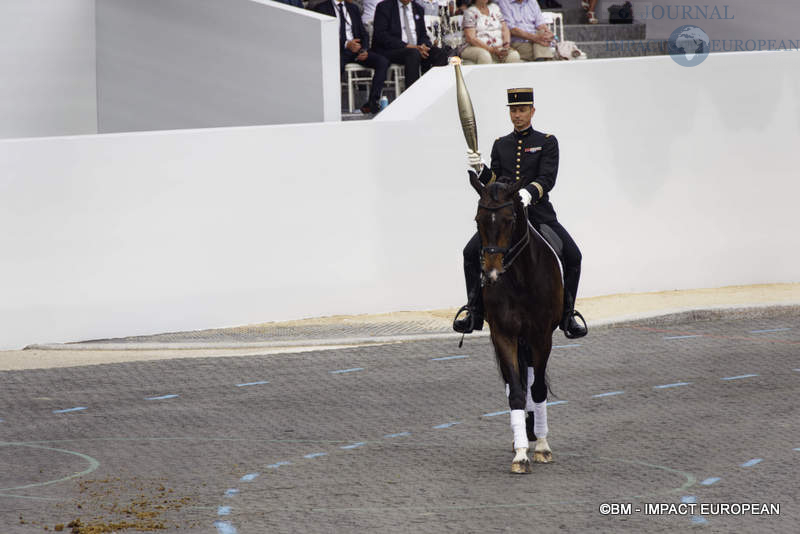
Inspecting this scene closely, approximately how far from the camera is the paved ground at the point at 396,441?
879 centimetres

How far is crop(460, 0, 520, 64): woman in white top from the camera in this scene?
2028cm

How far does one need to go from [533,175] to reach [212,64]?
1047cm

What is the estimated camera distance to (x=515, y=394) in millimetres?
10055

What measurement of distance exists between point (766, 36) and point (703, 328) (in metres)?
8.37

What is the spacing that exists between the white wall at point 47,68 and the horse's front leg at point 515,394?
44.5 ft

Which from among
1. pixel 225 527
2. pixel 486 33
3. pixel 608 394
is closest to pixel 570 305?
pixel 608 394

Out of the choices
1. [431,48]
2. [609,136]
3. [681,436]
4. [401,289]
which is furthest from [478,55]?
[681,436]

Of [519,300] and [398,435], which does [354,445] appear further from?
[519,300]

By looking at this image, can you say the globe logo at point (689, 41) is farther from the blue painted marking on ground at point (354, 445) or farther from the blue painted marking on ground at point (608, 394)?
the blue painted marking on ground at point (354, 445)

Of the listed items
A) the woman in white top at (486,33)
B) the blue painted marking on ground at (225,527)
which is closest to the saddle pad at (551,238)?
the blue painted marking on ground at (225,527)

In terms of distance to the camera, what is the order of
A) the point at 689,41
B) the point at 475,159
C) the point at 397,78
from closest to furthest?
1. the point at 475,159
2. the point at 397,78
3. the point at 689,41

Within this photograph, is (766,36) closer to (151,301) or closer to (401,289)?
(401,289)

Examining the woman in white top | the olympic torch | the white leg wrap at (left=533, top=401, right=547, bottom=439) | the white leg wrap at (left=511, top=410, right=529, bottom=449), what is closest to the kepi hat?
the olympic torch

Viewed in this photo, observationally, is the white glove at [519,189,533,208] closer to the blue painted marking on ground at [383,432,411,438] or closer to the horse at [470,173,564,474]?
the horse at [470,173,564,474]
